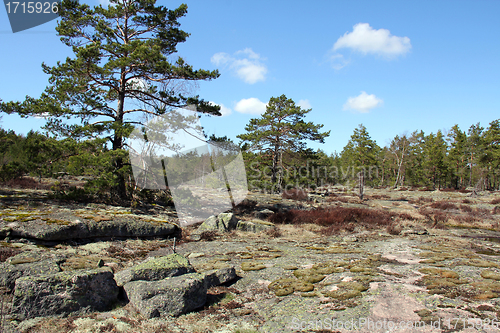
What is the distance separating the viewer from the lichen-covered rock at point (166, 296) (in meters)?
4.48

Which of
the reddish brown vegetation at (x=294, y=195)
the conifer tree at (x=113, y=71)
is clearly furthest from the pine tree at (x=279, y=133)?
the conifer tree at (x=113, y=71)

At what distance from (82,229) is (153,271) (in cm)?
447

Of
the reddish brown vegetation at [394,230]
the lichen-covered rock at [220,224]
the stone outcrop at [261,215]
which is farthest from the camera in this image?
the stone outcrop at [261,215]

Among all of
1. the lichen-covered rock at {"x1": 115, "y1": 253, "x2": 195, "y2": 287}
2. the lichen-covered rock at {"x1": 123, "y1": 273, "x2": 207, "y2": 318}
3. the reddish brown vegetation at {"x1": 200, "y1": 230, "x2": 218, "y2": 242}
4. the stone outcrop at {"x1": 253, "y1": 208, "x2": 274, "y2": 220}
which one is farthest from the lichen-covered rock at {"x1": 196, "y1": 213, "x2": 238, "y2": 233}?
the lichen-covered rock at {"x1": 123, "y1": 273, "x2": 207, "y2": 318}

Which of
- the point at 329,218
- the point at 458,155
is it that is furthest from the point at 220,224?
the point at 458,155

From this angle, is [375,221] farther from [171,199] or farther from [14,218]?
[14,218]

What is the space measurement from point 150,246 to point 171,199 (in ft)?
20.8

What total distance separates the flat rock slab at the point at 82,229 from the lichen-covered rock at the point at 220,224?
74.6 inches

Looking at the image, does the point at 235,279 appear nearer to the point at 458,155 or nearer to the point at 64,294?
the point at 64,294

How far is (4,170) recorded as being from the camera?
1101cm

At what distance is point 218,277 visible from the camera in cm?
612

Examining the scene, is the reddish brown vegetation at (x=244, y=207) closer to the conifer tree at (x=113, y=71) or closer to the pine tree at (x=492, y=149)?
the conifer tree at (x=113, y=71)

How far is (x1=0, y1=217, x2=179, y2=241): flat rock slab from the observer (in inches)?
287

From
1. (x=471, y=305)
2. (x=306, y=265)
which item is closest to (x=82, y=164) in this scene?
(x=306, y=265)
